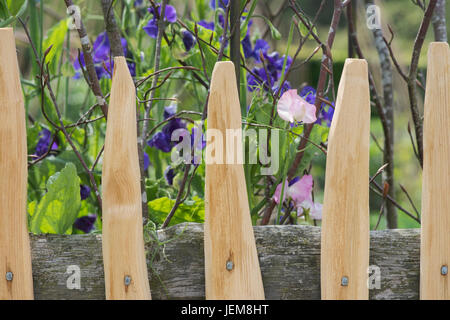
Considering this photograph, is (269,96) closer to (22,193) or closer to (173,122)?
(173,122)

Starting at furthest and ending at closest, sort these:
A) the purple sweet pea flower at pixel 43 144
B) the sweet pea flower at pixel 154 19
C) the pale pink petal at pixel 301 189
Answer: the purple sweet pea flower at pixel 43 144 < the sweet pea flower at pixel 154 19 < the pale pink petal at pixel 301 189

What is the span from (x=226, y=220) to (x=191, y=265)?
0.31 ft

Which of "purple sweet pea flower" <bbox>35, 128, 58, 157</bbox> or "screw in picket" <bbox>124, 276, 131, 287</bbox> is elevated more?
"purple sweet pea flower" <bbox>35, 128, 58, 157</bbox>

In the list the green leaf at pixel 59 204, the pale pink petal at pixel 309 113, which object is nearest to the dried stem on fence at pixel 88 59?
the green leaf at pixel 59 204

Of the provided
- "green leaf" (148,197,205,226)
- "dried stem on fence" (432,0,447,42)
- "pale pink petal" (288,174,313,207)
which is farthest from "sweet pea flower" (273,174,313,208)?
"dried stem on fence" (432,0,447,42)

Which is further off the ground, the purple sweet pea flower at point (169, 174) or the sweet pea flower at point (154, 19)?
the sweet pea flower at point (154, 19)

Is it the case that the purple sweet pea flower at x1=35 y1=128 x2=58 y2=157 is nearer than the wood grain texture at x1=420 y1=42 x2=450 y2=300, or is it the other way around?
the wood grain texture at x1=420 y1=42 x2=450 y2=300

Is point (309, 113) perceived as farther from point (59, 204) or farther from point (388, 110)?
point (388, 110)

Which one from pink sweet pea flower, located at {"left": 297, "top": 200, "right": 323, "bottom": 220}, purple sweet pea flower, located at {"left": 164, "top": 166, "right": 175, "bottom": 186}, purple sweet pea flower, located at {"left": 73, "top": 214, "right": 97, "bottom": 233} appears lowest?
purple sweet pea flower, located at {"left": 73, "top": 214, "right": 97, "bottom": 233}

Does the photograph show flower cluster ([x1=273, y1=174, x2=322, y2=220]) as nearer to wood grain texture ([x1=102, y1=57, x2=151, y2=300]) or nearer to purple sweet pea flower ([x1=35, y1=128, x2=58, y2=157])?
wood grain texture ([x1=102, y1=57, x2=151, y2=300])

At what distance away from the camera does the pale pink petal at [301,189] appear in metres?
1.02

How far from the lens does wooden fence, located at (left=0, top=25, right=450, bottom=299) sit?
81 centimetres

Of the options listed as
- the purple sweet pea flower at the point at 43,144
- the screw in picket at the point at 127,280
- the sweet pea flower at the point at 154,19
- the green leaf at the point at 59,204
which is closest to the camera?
the screw in picket at the point at 127,280

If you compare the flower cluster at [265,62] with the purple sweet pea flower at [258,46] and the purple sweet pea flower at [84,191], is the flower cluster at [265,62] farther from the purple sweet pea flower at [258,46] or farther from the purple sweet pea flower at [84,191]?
the purple sweet pea flower at [84,191]
